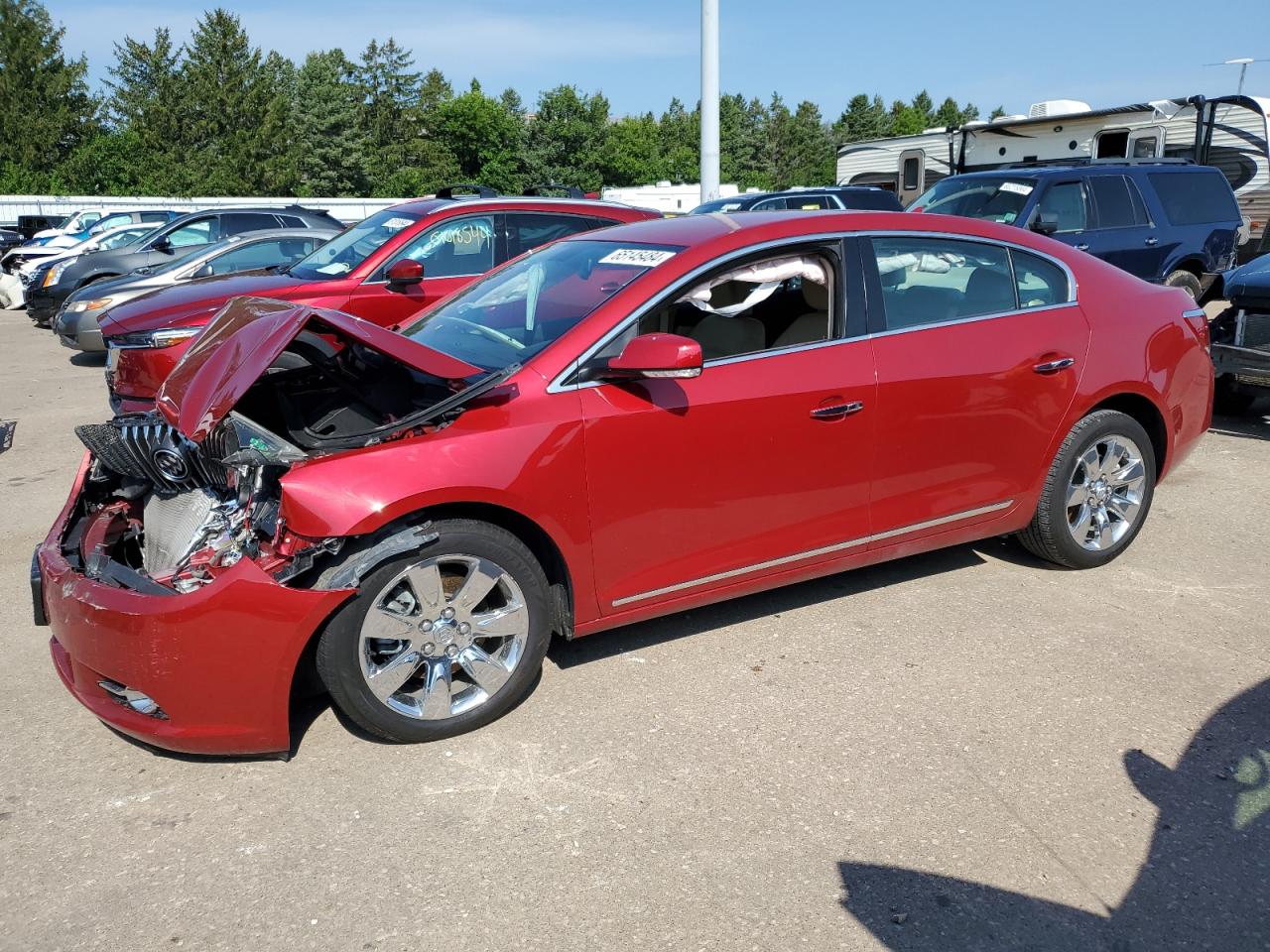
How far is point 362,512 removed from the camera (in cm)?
312

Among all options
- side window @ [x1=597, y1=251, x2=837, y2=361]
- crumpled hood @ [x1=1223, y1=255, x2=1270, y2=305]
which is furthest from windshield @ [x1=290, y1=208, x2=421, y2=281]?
crumpled hood @ [x1=1223, y1=255, x2=1270, y2=305]

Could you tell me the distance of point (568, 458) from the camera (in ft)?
11.4

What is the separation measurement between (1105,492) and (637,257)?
2559mm

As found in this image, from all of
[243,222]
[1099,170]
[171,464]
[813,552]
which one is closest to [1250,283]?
[1099,170]

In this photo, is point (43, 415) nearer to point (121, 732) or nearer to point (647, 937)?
point (121, 732)

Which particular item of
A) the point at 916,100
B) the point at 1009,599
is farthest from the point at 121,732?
the point at 916,100

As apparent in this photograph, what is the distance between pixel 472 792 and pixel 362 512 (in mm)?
936

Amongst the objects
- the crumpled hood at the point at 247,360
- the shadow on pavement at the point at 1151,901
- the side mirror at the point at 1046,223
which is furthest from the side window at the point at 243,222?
the shadow on pavement at the point at 1151,901

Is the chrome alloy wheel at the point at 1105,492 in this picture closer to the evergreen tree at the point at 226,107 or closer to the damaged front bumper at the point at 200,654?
the damaged front bumper at the point at 200,654

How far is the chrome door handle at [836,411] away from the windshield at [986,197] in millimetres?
7779

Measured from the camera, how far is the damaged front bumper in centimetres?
303

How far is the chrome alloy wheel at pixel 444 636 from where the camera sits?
328 centimetres

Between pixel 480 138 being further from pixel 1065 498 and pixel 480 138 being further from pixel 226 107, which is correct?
pixel 1065 498

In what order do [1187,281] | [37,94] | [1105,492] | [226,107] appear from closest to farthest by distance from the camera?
1. [1105,492]
2. [1187,281]
3. [37,94]
4. [226,107]
